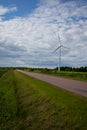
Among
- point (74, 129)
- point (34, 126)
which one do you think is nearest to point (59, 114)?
point (34, 126)

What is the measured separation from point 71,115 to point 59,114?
A: 84cm

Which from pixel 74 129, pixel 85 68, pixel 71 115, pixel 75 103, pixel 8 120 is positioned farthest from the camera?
pixel 85 68

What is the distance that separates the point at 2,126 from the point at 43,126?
205cm

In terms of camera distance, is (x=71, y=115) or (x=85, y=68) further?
(x=85, y=68)

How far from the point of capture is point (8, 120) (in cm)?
1394

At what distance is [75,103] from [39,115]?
87.4 inches

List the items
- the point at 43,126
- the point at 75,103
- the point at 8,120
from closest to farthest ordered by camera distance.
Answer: the point at 43,126 < the point at 8,120 < the point at 75,103

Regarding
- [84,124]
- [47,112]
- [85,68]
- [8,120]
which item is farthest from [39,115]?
[85,68]

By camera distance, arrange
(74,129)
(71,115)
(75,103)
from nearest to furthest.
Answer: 1. (74,129)
2. (71,115)
3. (75,103)

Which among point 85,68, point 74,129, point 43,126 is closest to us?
point 74,129

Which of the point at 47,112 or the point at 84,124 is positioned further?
the point at 47,112

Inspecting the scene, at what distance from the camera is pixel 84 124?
11453 mm

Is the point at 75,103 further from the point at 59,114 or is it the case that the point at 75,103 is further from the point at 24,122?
the point at 24,122

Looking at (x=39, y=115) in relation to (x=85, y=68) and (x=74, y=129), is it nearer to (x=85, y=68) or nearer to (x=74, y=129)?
(x=74, y=129)
